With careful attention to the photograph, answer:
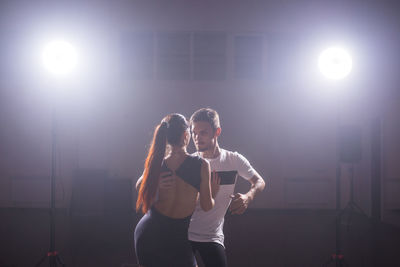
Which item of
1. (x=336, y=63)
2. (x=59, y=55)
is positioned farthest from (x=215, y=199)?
(x=59, y=55)

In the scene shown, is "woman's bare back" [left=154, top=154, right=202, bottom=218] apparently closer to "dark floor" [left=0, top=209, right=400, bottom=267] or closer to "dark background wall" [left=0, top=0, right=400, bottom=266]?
"dark floor" [left=0, top=209, right=400, bottom=267]

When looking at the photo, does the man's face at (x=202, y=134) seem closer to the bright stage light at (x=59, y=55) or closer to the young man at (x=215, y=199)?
the young man at (x=215, y=199)

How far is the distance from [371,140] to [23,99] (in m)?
7.01

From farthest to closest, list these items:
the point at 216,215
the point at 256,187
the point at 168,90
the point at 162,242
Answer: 1. the point at 168,90
2. the point at 256,187
3. the point at 216,215
4. the point at 162,242

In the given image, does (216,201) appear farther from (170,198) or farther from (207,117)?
(207,117)

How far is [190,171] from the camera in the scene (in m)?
1.59

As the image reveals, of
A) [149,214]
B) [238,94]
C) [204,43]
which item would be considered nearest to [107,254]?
[149,214]

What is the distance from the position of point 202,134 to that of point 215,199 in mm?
393

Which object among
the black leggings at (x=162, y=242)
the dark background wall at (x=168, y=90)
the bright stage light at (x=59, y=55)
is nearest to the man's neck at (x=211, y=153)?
the black leggings at (x=162, y=242)

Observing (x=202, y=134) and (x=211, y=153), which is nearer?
(x=202, y=134)

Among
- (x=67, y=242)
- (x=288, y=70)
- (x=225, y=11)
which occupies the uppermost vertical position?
(x=225, y=11)

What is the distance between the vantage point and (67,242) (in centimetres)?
445

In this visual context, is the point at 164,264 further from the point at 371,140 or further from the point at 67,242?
the point at 371,140

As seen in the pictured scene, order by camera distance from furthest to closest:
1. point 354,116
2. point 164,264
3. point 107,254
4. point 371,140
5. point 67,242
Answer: point 354,116 < point 371,140 < point 67,242 < point 107,254 < point 164,264
